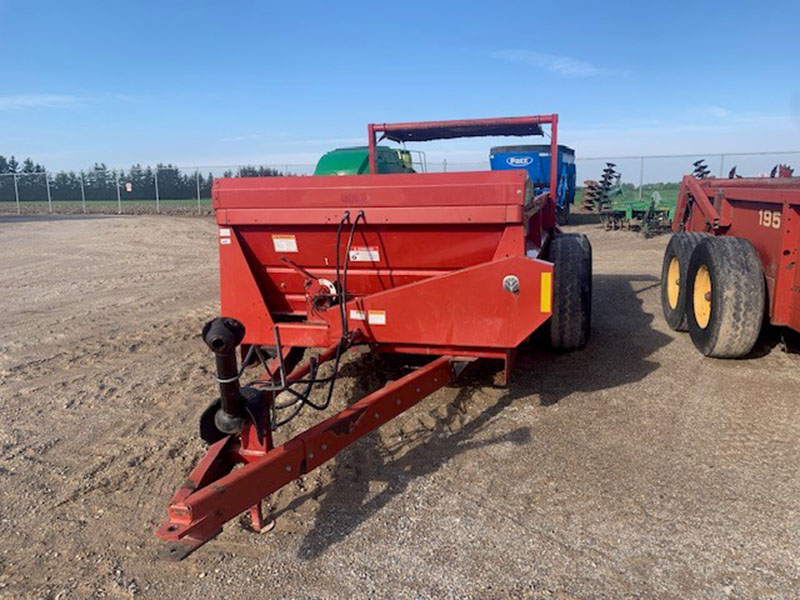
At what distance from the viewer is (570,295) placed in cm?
496

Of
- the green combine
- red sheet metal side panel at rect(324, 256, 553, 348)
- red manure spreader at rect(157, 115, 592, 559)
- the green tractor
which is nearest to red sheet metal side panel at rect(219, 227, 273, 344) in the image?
red manure spreader at rect(157, 115, 592, 559)

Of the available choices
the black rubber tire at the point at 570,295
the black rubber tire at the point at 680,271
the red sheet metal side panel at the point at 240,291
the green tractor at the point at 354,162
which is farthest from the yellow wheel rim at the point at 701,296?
the green tractor at the point at 354,162

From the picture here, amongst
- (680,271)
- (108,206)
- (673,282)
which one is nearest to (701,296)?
(680,271)

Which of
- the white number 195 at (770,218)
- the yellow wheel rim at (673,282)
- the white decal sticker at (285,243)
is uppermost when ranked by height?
the white number 195 at (770,218)

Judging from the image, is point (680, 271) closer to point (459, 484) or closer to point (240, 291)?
point (459, 484)

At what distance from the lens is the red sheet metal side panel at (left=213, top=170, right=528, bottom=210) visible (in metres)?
3.77

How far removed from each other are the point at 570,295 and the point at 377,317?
174 centimetres

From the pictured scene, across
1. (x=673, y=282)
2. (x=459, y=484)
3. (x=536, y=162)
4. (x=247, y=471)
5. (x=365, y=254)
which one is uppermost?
(x=536, y=162)

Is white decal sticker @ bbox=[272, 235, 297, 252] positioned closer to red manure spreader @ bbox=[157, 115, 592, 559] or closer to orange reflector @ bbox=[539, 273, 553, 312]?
red manure spreader @ bbox=[157, 115, 592, 559]

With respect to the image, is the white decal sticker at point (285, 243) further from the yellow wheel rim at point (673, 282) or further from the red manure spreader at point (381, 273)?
the yellow wheel rim at point (673, 282)

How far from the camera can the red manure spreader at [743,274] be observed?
4.68 metres

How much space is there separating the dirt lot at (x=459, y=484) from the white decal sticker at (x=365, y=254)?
1092 millimetres

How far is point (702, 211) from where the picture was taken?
7301mm

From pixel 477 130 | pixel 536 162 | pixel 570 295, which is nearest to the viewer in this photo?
pixel 570 295
